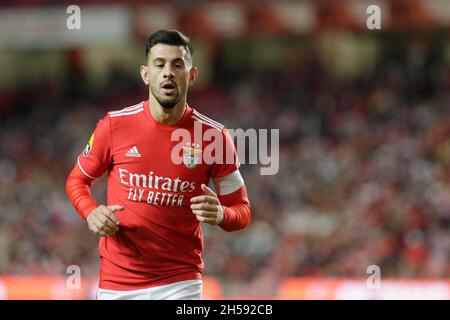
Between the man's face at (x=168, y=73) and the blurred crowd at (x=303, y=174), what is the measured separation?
803 cm

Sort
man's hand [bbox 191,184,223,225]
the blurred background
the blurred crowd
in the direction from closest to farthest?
man's hand [bbox 191,184,223,225], the blurred background, the blurred crowd

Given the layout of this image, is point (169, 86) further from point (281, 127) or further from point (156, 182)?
point (281, 127)

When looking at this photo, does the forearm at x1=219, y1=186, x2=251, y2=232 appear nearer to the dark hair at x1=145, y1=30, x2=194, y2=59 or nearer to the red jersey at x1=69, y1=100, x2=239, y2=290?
the red jersey at x1=69, y1=100, x2=239, y2=290

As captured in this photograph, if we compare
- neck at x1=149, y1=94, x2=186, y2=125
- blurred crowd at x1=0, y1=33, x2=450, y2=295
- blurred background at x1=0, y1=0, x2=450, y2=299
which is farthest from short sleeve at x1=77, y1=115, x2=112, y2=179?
blurred crowd at x1=0, y1=33, x2=450, y2=295

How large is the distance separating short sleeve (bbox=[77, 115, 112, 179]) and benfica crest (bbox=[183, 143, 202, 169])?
44cm

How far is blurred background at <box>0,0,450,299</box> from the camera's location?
583 inches

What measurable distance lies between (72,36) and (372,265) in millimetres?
10783

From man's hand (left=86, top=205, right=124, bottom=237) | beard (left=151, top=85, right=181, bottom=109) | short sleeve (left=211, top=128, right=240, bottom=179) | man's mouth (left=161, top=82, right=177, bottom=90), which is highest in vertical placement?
man's mouth (left=161, top=82, right=177, bottom=90)

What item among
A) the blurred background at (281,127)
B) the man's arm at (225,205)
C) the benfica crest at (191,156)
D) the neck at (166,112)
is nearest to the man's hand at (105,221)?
the man's arm at (225,205)

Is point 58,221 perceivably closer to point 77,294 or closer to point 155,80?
point 77,294

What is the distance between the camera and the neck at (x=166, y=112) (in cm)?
560

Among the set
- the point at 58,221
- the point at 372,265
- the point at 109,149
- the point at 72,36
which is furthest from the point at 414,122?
the point at 109,149

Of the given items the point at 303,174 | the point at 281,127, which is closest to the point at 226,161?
the point at 303,174

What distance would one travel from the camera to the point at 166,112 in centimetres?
561
